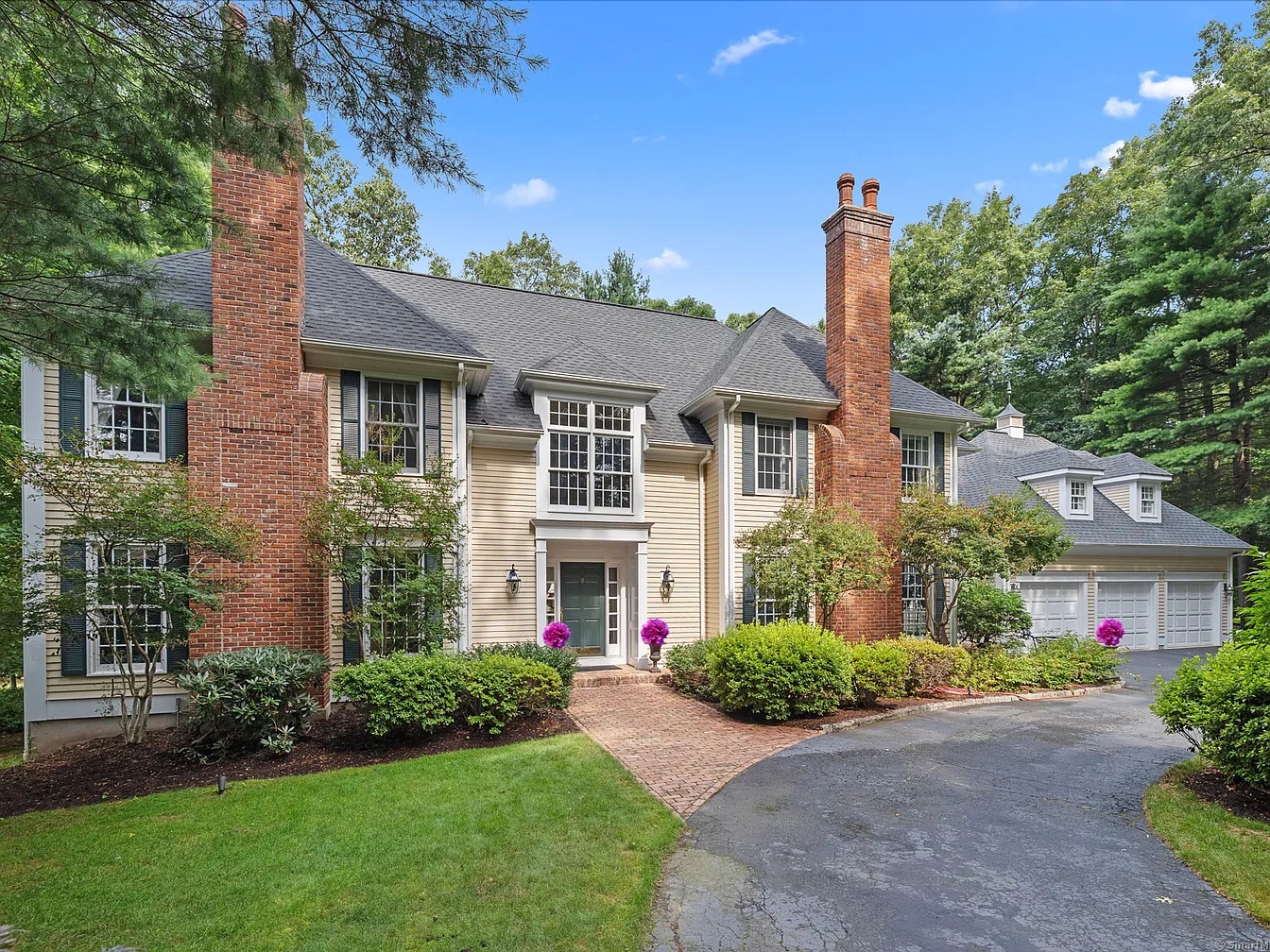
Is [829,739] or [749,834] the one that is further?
[829,739]

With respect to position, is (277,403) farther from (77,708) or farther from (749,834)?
(749,834)

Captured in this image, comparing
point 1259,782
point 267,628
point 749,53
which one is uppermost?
point 749,53

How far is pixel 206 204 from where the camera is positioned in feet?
Result: 16.2

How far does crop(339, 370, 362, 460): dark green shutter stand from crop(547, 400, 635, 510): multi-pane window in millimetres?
3397

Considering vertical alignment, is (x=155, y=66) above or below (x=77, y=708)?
above

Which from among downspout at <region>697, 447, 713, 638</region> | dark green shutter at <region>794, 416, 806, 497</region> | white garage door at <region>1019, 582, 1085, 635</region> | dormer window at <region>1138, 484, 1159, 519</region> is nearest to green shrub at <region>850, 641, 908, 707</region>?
downspout at <region>697, 447, 713, 638</region>

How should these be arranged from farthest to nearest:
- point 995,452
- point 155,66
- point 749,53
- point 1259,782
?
1. point 995,452
2. point 749,53
3. point 1259,782
4. point 155,66

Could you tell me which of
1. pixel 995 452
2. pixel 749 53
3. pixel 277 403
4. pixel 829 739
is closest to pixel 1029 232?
pixel 995 452

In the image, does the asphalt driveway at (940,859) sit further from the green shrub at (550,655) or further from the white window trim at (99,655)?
the white window trim at (99,655)

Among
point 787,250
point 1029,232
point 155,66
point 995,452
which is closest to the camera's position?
point 155,66

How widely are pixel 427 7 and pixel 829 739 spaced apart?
8.70 meters

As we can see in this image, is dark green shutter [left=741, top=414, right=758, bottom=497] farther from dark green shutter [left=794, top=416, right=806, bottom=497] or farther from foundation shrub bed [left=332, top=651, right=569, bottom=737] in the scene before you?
foundation shrub bed [left=332, top=651, right=569, bottom=737]

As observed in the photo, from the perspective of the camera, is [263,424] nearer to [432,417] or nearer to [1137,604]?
[432,417]

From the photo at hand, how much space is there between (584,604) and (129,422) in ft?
27.0
